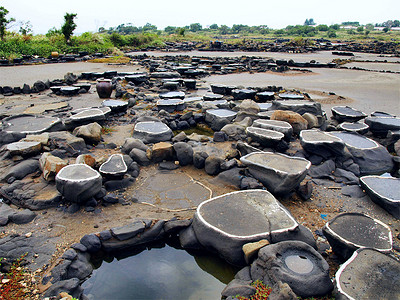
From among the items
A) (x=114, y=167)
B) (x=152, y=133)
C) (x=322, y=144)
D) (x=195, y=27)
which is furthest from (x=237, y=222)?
(x=195, y=27)

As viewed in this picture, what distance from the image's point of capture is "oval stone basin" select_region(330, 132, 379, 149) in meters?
6.48

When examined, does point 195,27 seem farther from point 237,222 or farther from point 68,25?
point 237,222

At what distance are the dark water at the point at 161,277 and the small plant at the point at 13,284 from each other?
664 millimetres

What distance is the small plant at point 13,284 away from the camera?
304cm

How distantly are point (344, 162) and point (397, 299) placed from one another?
377 centimetres

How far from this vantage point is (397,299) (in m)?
2.77

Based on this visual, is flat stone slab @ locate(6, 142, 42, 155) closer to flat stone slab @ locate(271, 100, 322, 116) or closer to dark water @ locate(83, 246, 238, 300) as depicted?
dark water @ locate(83, 246, 238, 300)

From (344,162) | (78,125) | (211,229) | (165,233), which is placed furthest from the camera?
→ (78,125)

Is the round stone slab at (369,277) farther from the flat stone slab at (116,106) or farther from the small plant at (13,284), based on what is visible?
the flat stone slab at (116,106)

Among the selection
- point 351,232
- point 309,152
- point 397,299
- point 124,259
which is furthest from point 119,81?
point 397,299

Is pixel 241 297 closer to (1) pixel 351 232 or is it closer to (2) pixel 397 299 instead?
(2) pixel 397 299

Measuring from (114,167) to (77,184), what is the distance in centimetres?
102

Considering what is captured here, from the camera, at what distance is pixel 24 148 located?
5.62m

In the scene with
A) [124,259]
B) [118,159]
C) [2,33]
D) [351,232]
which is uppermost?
[2,33]
